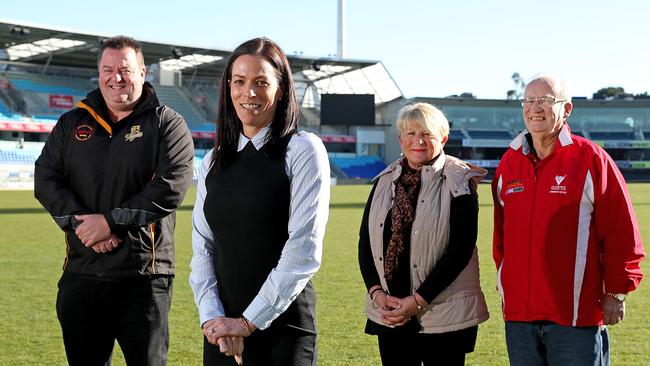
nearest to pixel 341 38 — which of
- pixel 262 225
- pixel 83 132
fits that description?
pixel 83 132

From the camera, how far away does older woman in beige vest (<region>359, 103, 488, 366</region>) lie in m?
2.86

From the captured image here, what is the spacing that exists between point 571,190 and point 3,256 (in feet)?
30.7

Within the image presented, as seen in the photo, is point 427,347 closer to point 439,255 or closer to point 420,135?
point 439,255

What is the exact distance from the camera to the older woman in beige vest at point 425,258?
2.86m

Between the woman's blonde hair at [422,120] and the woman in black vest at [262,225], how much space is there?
826 millimetres

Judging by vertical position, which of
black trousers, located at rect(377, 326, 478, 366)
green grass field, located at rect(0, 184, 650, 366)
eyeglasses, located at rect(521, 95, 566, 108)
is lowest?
green grass field, located at rect(0, 184, 650, 366)

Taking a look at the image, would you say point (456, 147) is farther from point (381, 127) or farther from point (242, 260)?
point (242, 260)

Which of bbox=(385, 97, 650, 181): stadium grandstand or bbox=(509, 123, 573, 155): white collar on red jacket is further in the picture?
bbox=(385, 97, 650, 181): stadium grandstand

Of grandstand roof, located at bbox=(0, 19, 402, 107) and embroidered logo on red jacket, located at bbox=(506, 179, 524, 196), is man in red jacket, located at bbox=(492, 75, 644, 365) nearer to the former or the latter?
embroidered logo on red jacket, located at bbox=(506, 179, 524, 196)

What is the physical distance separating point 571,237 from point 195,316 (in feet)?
13.7

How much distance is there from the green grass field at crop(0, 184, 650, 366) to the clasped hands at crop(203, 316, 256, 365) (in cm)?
260

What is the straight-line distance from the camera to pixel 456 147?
5656cm

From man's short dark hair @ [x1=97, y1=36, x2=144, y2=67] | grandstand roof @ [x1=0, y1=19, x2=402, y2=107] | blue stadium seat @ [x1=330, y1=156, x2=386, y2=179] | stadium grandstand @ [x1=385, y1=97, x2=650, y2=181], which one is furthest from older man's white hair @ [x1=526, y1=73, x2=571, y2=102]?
stadium grandstand @ [x1=385, y1=97, x2=650, y2=181]

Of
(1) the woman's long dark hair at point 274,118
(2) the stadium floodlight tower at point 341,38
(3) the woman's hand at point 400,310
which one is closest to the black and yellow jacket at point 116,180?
(1) the woman's long dark hair at point 274,118
